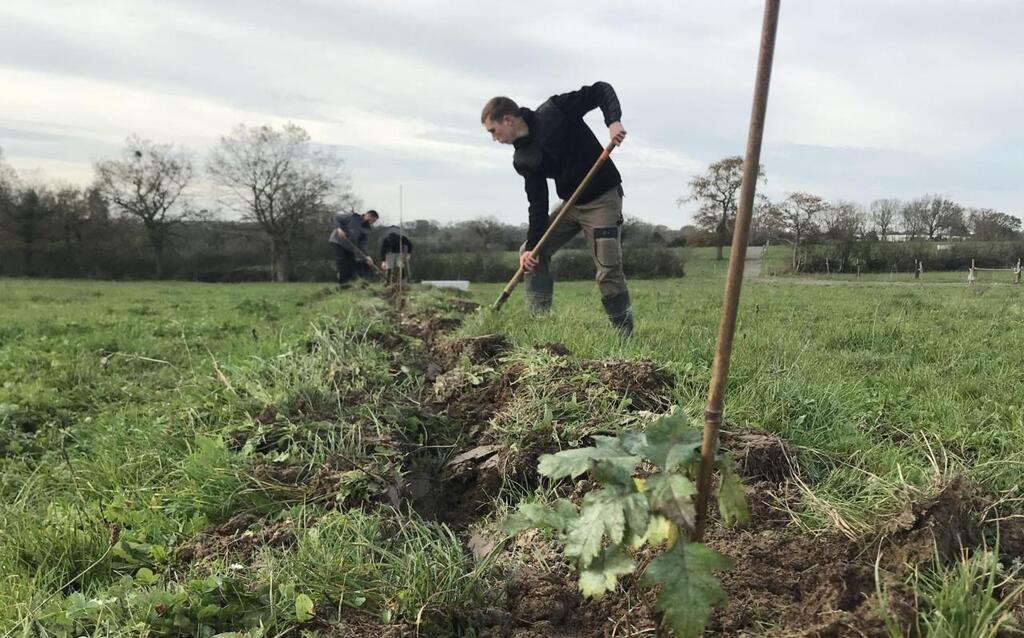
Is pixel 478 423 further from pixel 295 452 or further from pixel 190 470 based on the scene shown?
pixel 190 470

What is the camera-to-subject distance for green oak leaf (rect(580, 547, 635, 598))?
124 cm

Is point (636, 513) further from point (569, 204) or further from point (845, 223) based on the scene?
point (845, 223)

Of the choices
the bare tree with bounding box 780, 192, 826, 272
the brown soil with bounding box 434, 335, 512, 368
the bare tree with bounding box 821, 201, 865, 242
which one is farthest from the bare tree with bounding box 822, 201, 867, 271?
the brown soil with bounding box 434, 335, 512, 368

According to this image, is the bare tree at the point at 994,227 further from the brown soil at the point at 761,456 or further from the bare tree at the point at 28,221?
the bare tree at the point at 28,221

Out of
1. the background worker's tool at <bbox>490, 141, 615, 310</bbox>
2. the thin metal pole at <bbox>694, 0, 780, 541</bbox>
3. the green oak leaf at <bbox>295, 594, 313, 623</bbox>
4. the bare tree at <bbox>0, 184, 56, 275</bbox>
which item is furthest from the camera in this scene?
the bare tree at <bbox>0, 184, 56, 275</bbox>

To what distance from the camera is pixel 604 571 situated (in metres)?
1.25

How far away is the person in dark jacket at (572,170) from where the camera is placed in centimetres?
501

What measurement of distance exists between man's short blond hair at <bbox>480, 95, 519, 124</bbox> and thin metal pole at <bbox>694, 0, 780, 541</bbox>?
4157 millimetres

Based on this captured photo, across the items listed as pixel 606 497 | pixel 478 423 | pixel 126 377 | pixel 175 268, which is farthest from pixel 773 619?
pixel 175 268

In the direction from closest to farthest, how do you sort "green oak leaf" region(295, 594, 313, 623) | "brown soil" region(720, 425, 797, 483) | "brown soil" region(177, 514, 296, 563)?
"green oak leaf" region(295, 594, 313, 623) → "brown soil" region(177, 514, 296, 563) → "brown soil" region(720, 425, 797, 483)

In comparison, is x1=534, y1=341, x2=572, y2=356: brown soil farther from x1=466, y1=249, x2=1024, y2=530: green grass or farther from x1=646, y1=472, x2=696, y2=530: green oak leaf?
x1=646, y1=472, x2=696, y2=530: green oak leaf

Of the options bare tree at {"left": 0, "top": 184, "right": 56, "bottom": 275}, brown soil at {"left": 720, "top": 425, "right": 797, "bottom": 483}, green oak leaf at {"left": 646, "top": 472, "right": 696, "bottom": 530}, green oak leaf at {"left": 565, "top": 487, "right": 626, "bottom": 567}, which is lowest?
brown soil at {"left": 720, "top": 425, "right": 797, "bottom": 483}

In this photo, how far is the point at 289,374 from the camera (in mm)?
3410

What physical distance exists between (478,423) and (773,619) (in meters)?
1.72
